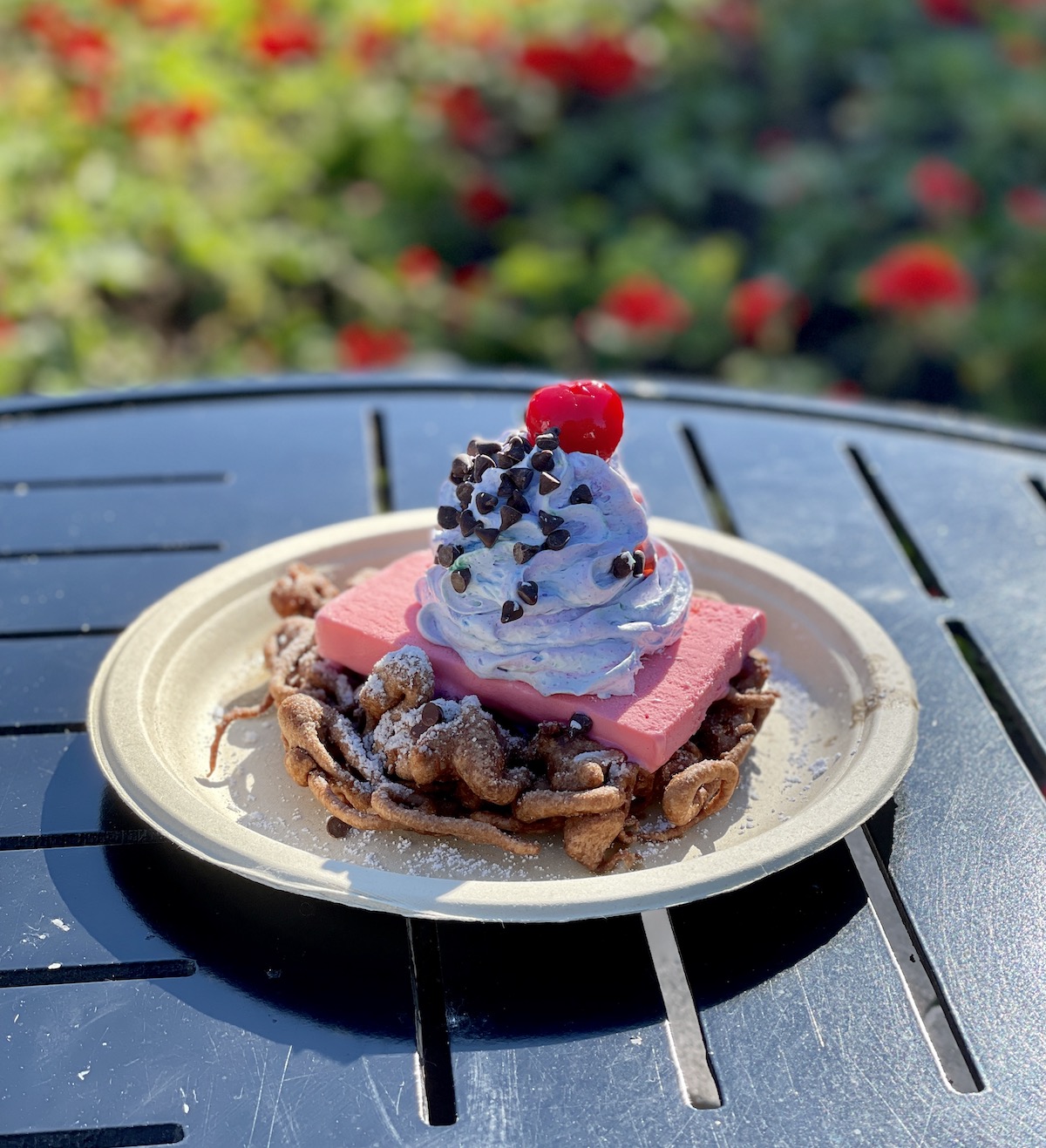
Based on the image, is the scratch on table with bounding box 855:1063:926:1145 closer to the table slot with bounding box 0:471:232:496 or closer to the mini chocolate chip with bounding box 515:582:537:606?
the mini chocolate chip with bounding box 515:582:537:606

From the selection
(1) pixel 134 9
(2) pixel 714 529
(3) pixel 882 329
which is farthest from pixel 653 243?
(2) pixel 714 529

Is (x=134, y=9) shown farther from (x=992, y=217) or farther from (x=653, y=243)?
(x=992, y=217)

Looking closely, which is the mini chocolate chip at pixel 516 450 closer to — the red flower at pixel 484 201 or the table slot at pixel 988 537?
Answer: the table slot at pixel 988 537

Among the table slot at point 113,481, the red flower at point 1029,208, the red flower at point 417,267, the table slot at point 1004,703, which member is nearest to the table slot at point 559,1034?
the table slot at point 1004,703

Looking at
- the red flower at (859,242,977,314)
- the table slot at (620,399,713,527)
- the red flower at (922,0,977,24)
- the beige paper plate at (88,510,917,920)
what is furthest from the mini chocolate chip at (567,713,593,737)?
the red flower at (922,0,977,24)

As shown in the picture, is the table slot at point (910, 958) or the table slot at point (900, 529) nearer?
the table slot at point (910, 958)
